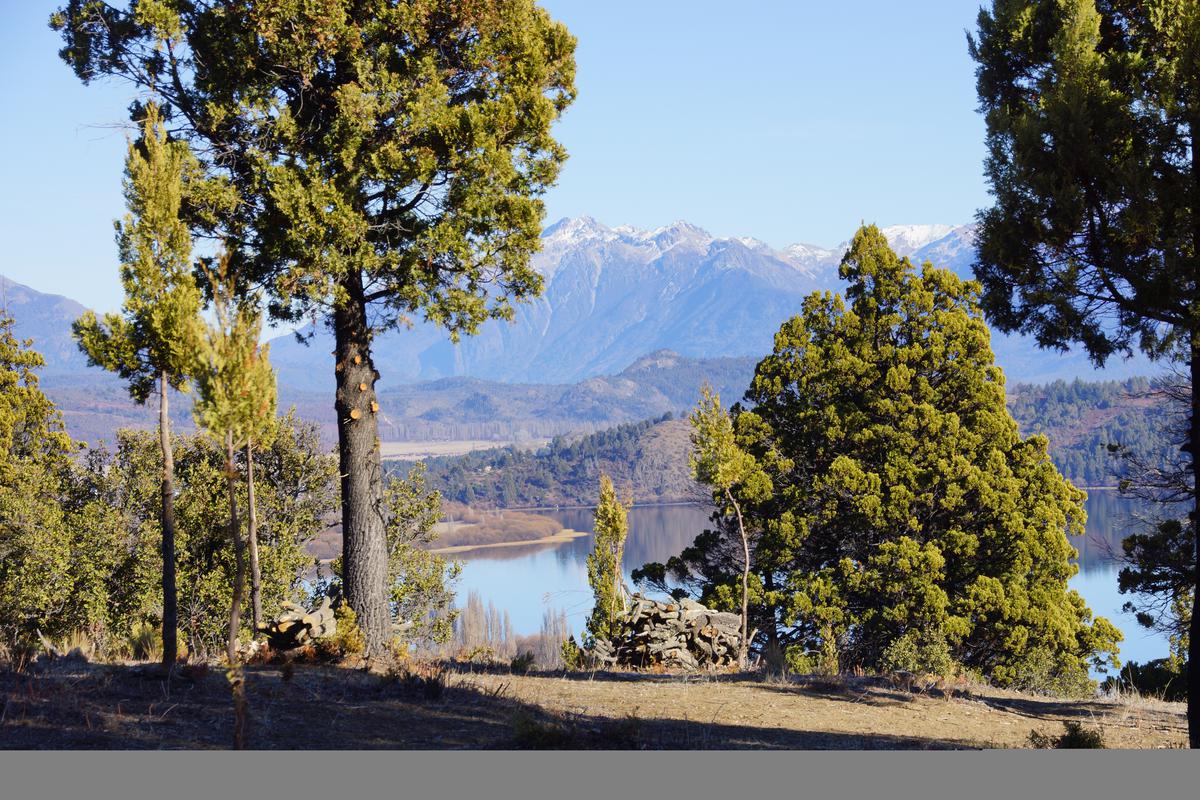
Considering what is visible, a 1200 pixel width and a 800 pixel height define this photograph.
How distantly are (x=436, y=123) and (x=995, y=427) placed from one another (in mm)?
12821

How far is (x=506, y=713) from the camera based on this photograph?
330 inches

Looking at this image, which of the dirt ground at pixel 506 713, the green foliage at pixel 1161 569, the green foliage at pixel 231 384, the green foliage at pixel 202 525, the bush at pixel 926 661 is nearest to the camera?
the dirt ground at pixel 506 713

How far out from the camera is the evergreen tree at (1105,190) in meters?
8.23

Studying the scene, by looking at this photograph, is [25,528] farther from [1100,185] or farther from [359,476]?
[1100,185]

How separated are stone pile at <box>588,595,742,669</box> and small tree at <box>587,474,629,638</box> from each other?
197 centimetres

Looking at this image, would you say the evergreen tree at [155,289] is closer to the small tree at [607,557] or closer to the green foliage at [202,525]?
the small tree at [607,557]

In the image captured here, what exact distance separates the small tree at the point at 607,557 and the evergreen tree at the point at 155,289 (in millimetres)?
8039

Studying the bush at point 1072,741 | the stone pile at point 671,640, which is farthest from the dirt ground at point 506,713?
the stone pile at point 671,640

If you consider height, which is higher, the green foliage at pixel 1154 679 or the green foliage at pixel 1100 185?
the green foliage at pixel 1100 185

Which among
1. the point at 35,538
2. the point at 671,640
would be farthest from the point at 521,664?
the point at 35,538

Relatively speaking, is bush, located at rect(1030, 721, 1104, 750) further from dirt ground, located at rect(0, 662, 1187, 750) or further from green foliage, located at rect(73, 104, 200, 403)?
green foliage, located at rect(73, 104, 200, 403)

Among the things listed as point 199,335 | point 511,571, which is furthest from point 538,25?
point 511,571

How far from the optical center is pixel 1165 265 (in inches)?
325

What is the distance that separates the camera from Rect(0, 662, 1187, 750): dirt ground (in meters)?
7.26
